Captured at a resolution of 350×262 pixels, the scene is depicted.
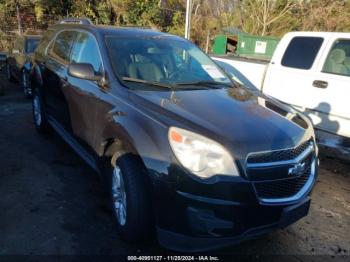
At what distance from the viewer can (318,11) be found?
57.6 ft

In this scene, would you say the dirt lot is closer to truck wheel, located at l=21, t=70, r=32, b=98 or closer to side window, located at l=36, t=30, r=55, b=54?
side window, located at l=36, t=30, r=55, b=54

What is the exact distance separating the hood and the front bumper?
470 millimetres

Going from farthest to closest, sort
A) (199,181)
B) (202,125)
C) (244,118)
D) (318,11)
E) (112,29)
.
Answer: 1. (318,11)
2. (112,29)
3. (244,118)
4. (202,125)
5. (199,181)

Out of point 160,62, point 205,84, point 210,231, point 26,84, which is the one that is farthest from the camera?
point 26,84

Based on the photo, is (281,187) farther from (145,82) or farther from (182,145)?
(145,82)

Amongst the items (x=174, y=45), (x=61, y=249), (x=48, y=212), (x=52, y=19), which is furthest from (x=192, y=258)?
(x=52, y=19)

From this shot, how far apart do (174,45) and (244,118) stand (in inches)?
67.2

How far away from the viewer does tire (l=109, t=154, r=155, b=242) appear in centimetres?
283

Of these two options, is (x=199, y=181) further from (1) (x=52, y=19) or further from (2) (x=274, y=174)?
(1) (x=52, y=19)

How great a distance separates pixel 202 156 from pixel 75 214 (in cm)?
171

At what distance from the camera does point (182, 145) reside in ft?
8.34

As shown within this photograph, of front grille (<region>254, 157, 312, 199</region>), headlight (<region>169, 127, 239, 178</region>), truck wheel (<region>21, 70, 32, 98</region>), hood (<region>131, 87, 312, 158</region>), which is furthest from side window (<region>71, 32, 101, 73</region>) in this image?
truck wheel (<region>21, 70, 32, 98</region>)

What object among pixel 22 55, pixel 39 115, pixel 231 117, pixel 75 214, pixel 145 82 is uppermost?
pixel 145 82

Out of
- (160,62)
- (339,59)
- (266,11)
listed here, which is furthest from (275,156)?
(266,11)
